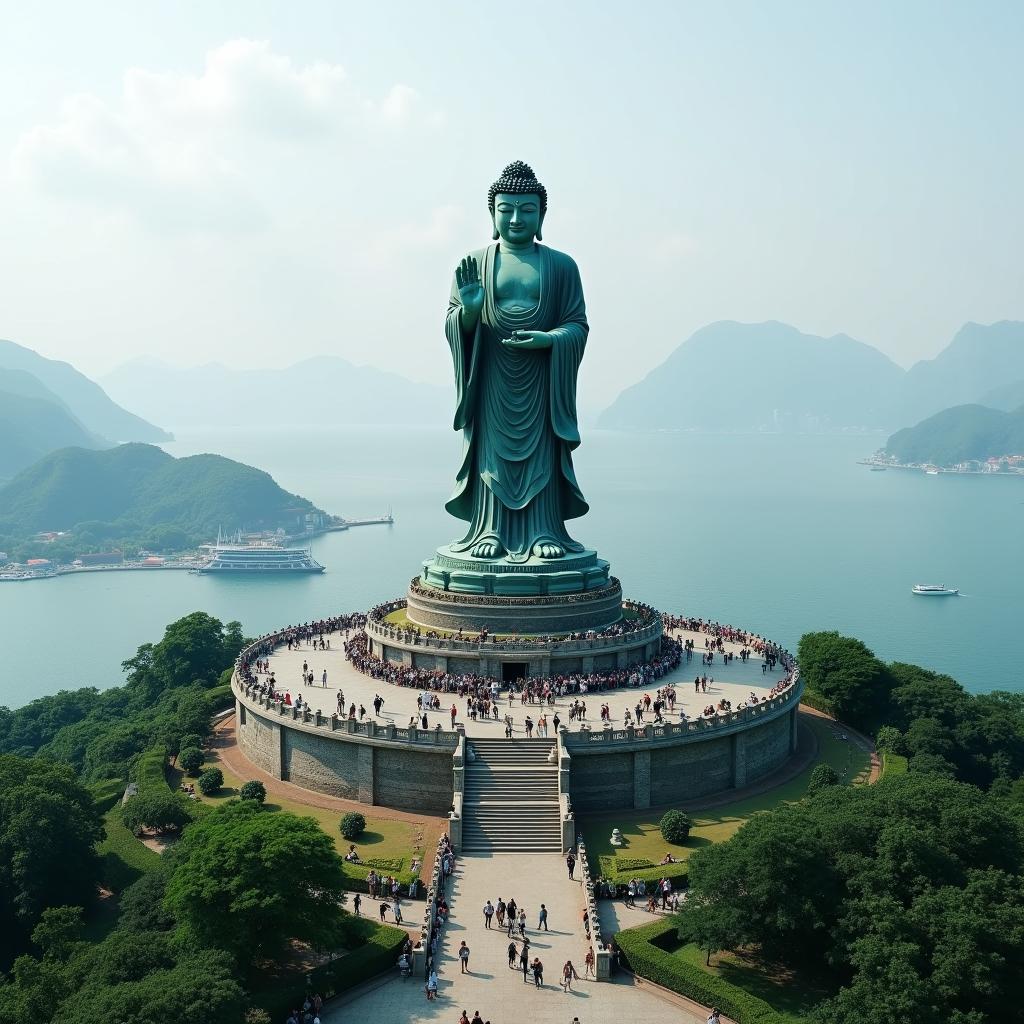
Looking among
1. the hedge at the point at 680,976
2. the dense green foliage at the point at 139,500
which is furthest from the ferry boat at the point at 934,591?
the dense green foliage at the point at 139,500

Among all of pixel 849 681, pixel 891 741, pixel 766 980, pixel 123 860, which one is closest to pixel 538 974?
pixel 766 980

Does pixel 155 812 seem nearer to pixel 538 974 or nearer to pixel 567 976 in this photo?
pixel 538 974

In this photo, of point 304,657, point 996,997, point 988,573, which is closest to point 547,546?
point 304,657

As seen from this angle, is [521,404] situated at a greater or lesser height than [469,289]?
lesser

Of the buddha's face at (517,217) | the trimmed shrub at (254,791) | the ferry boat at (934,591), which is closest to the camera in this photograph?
the trimmed shrub at (254,791)

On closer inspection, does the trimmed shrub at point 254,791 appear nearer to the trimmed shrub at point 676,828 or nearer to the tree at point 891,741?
the trimmed shrub at point 676,828

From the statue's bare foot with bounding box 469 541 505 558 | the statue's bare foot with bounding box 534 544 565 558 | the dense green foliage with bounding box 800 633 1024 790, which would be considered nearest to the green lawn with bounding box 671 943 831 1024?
the dense green foliage with bounding box 800 633 1024 790

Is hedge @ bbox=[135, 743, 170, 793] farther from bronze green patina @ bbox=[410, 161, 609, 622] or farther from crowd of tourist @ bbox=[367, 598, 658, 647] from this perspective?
bronze green patina @ bbox=[410, 161, 609, 622]
